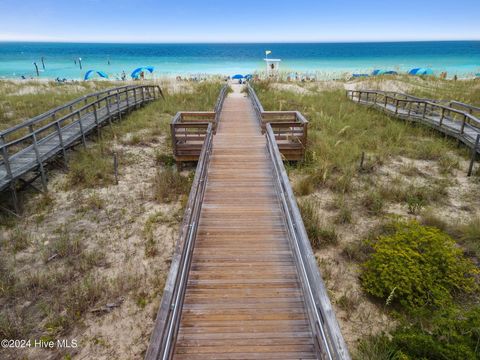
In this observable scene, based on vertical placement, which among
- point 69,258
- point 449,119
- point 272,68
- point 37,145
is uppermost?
point 272,68

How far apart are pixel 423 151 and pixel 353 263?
285 inches

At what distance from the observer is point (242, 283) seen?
4746 mm

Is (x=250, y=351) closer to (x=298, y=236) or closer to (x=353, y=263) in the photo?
(x=298, y=236)

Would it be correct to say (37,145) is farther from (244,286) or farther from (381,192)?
(381,192)

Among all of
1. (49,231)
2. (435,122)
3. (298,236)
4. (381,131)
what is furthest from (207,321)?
(435,122)

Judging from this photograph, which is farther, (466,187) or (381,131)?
(381,131)

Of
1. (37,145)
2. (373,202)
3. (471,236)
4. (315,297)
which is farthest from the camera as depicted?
(37,145)

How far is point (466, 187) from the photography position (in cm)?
918

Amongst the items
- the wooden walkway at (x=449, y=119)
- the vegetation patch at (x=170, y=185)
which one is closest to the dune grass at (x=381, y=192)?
the wooden walkway at (x=449, y=119)

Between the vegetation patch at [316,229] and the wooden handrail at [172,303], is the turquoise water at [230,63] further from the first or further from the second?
the wooden handrail at [172,303]

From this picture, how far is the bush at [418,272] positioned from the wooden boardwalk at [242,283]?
64.5 inches

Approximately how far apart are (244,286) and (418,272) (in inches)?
118

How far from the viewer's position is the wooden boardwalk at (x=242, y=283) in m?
3.78

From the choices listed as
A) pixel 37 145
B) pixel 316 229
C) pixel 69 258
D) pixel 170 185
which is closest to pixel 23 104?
pixel 37 145
